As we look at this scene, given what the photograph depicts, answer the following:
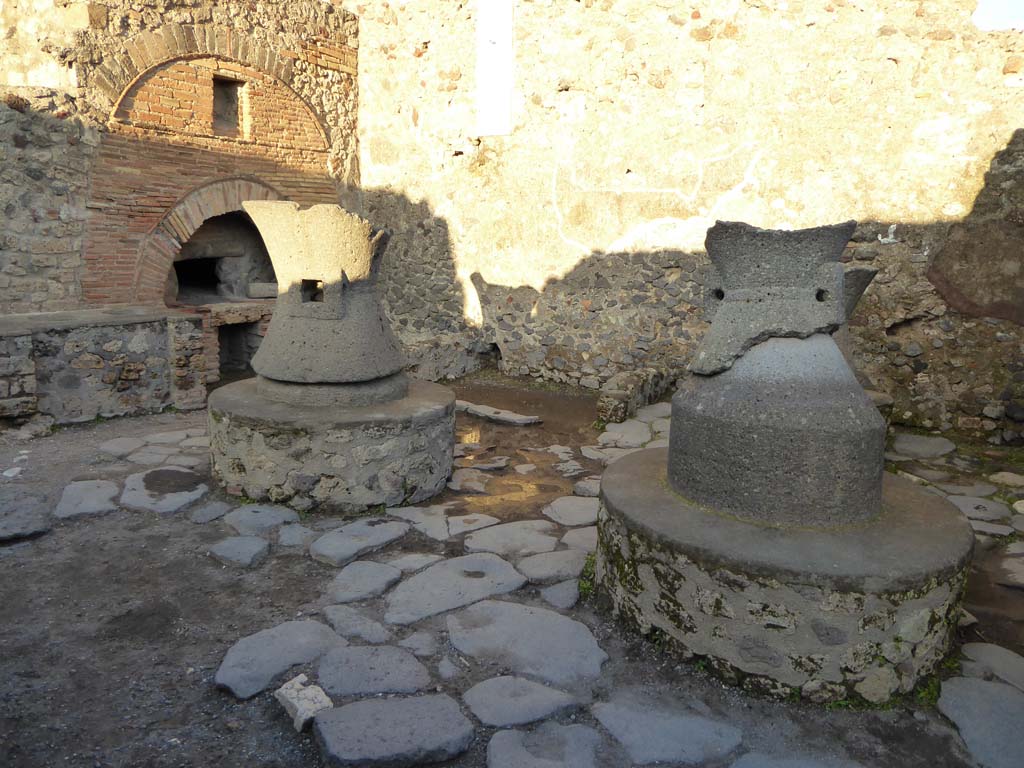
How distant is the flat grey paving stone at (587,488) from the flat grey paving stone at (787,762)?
2360mm

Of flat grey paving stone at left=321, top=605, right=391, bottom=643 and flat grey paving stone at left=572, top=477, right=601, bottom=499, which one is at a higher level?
flat grey paving stone at left=572, top=477, right=601, bottom=499

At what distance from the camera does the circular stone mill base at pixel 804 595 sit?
2461mm

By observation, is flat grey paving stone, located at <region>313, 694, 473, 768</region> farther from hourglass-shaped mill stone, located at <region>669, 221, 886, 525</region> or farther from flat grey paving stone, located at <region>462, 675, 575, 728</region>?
hourglass-shaped mill stone, located at <region>669, 221, 886, 525</region>

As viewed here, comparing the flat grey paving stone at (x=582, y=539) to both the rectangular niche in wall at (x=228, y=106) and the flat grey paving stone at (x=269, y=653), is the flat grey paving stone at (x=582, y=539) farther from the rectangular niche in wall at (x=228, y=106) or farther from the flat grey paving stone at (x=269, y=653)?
the rectangular niche in wall at (x=228, y=106)

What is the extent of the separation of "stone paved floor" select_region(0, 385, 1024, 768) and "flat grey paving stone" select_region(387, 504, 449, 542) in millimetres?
17

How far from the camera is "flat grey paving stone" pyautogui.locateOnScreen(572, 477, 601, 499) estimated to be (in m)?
4.62

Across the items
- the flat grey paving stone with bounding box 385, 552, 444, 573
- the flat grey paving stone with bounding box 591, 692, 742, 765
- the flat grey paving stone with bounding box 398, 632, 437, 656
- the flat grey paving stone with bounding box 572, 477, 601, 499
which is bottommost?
the flat grey paving stone with bounding box 398, 632, 437, 656

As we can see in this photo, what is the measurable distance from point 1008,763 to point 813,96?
5295mm

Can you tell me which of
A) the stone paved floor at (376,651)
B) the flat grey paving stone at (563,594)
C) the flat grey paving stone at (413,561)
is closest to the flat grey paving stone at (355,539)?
the stone paved floor at (376,651)

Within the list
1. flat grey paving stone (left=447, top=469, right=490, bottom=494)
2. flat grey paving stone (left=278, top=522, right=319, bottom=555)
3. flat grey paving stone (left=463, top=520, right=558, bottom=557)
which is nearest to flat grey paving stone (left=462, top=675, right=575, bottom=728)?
flat grey paving stone (left=463, top=520, right=558, bottom=557)

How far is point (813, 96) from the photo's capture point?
20.2 feet

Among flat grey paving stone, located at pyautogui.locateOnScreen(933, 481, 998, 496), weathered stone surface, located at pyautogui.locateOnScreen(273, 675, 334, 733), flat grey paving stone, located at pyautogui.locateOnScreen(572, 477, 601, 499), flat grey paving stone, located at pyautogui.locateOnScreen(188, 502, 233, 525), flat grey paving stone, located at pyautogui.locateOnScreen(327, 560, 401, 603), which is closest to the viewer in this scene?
weathered stone surface, located at pyautogui.locateOnScreen(273, 675, 334, 733)

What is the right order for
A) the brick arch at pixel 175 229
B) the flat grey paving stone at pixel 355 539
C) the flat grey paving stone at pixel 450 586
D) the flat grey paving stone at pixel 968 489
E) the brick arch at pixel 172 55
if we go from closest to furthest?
the flat grey paving stone at pixel 450 586 → the flat grey paving stone at pixel 355 539 → the flat grey paving stone at pixel 968 489 → the brick arch at pixel 172 55 → the brick arch at pixel 175 229

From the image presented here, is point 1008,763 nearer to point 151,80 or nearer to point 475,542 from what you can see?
point 475,542
